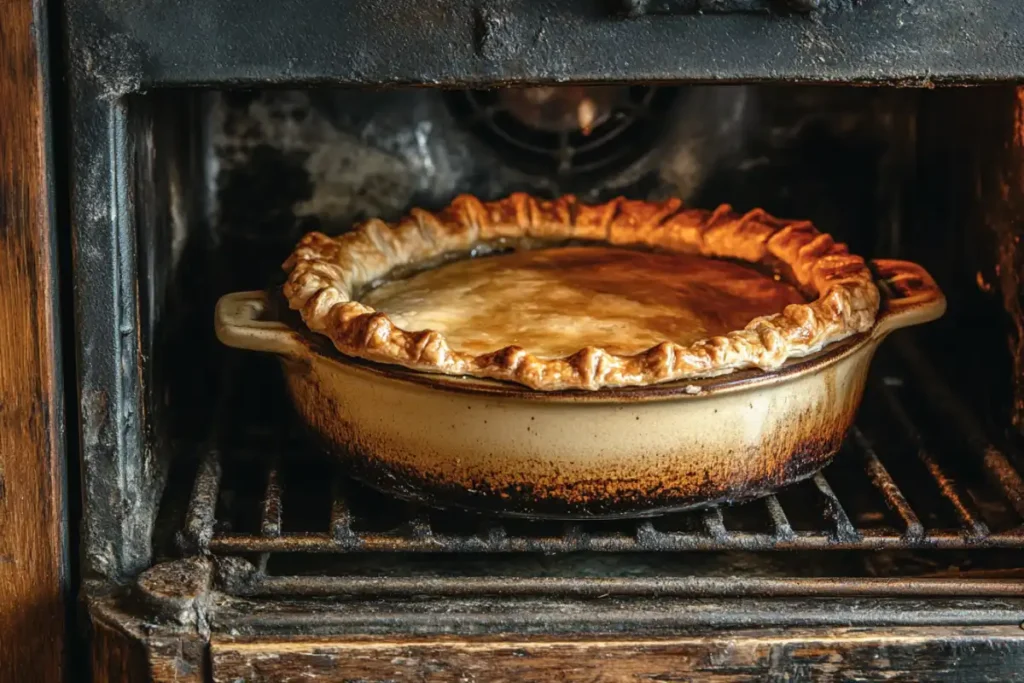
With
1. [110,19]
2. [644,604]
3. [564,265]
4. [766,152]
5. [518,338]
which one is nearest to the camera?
[110,19]

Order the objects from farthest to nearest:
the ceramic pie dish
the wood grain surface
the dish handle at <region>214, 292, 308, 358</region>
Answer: the dish handle at <region>214, 292, 308, 358</region>
the ceramic pie dish
the wood grain surface

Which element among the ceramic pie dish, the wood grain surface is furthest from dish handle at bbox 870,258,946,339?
the wood grain surface

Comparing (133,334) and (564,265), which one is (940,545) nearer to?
(564,265)

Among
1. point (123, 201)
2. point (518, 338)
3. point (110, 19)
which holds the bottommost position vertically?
point (518, 338)

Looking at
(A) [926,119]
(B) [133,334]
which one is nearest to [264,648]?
(B) [133,334]

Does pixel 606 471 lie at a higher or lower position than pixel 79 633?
higher

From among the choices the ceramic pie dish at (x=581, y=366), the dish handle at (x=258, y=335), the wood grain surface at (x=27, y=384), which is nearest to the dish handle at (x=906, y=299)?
the ceramic pie dish at (x=581, y=366)

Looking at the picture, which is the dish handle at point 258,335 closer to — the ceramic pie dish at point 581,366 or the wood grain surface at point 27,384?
the ceramic pie dish at point 581,366

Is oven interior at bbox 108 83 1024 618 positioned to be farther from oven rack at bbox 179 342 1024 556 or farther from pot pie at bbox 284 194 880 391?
pot pie at bbox 284 194 880 391
